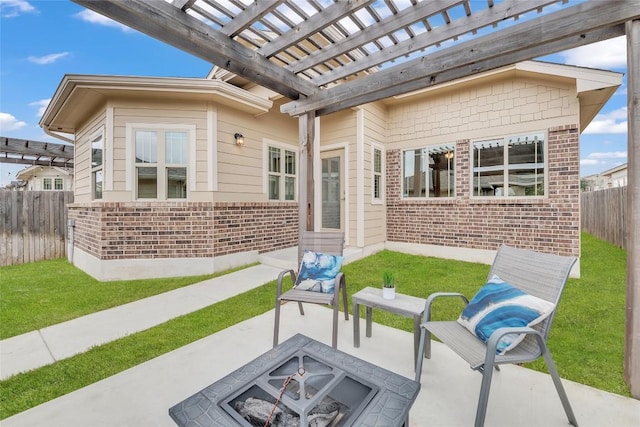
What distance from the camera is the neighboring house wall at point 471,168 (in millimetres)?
5652

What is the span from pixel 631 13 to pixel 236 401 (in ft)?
12.0

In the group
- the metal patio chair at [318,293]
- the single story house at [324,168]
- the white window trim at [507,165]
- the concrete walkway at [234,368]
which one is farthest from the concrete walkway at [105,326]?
the white window trim at [507,165]

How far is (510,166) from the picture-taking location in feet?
20.6

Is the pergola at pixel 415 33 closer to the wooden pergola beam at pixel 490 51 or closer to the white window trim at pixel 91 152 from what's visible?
the wooden pergola beam at pixel 490 51

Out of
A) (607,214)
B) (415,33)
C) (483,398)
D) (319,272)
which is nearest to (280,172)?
(319,272)

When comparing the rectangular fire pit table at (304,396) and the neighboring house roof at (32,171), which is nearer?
the rectangular fire pit table at (304,396)

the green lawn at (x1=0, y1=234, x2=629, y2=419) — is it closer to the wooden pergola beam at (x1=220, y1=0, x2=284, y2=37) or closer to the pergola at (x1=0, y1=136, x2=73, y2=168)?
the wooden pergola beam at (x1=220, y1=0, x2=284, y2=37)

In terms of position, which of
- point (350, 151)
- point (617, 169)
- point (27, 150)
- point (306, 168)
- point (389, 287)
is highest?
point (617, 169)

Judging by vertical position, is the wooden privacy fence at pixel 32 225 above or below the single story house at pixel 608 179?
below

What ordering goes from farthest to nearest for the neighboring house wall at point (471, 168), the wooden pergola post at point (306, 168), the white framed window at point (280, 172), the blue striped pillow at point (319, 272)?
the white framed window at point (280, 172) < the neighboring house wall at point (471, 168) < the wooden pergola post at point (306, 168) < the blue striped pillow at point (319, 272)

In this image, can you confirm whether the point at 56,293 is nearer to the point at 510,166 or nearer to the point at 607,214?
the point at 510,166

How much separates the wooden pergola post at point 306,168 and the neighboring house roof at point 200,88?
7.87ft

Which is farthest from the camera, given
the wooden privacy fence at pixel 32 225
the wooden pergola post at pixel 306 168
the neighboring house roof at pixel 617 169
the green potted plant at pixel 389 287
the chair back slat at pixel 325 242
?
the neighboring house roof at pixel 617 169

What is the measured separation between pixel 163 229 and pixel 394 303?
4854 millimetres
